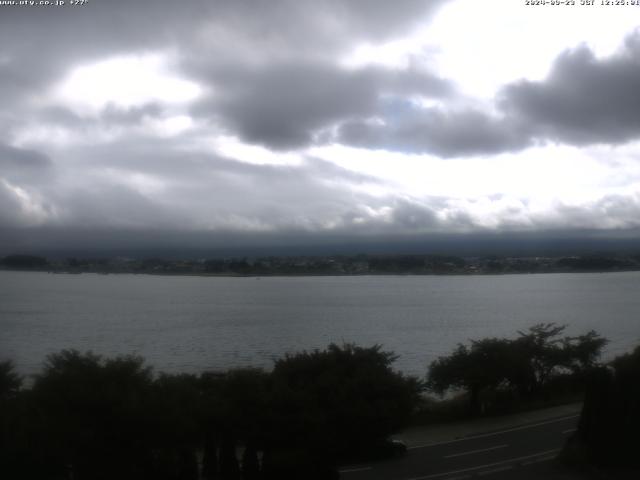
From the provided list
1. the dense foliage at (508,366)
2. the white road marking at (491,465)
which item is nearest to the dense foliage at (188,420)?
the white road marking at (491,465)

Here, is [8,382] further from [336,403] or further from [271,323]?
[271,323]

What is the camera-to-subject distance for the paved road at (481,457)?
609 inches

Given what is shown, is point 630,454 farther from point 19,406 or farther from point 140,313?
point 140,313

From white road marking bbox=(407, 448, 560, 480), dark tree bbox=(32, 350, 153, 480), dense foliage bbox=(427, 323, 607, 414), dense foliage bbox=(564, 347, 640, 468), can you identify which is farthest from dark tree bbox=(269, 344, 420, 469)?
dense foliage bbox=(564, 347, 640, 468)

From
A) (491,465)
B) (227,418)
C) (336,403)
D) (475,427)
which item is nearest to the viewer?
(491,465)

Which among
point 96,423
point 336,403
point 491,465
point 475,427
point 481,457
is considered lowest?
point 475,427

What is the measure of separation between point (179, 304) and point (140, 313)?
1325cm

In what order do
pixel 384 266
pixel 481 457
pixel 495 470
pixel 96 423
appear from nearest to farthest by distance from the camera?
1. pixel 96 423
2. pixel 495 470
3. pixel 481 457
4. pixel 384 266

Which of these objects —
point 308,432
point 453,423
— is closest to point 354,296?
point 453,423

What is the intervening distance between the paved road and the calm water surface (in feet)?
52.0

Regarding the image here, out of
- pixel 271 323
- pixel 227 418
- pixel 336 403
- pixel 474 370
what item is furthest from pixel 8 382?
pixel 271 323

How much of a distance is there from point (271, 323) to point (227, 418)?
143 feet

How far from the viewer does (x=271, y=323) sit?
59.8 meters

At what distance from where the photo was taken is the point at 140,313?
71062 millimetres
